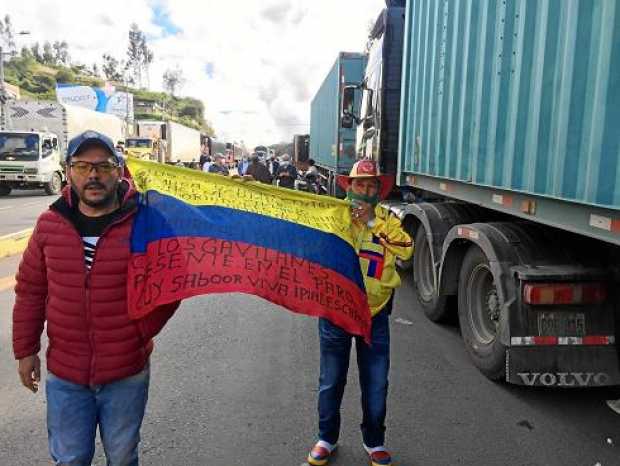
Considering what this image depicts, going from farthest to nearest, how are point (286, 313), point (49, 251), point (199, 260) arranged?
point (286, 313) → point (199, 260) → point (49, 251)

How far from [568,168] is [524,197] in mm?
571

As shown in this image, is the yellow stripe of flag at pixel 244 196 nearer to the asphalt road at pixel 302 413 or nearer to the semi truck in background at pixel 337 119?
the asphalt road at pixel 302 413

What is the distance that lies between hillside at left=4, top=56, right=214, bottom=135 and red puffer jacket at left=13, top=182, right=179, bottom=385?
82.0 meters

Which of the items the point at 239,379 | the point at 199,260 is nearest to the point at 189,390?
the point at 239,379

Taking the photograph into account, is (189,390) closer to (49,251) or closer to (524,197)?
(49,251)

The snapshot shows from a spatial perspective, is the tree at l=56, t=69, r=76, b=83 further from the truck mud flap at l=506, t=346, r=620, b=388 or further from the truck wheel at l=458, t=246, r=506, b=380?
the truck mud flap at l=506, t=346, r=620, b=388

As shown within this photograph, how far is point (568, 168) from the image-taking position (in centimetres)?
300

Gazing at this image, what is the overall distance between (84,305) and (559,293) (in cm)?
280

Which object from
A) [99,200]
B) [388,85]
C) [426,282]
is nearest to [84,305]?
[99,200]

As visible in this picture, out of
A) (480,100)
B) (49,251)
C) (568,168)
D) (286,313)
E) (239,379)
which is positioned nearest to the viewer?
(49,251)

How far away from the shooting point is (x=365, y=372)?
288cm

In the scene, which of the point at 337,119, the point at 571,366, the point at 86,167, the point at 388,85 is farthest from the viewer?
the point at 337,119

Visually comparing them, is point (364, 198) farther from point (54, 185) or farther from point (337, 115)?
point (54, 185)

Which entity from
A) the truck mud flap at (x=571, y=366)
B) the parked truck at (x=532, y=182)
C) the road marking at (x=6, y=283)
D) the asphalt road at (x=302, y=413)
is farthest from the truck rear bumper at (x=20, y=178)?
the truck mud flap at (x=571, y=366)
